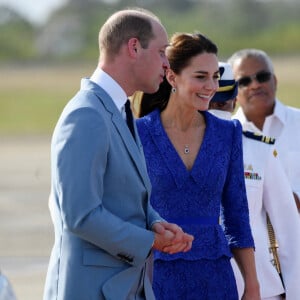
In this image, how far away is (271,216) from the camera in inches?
218

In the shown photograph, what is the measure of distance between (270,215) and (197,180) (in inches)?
31.8

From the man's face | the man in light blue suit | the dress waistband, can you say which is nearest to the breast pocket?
the dress waistband

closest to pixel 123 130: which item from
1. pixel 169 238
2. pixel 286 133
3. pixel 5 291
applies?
pixel 169 238

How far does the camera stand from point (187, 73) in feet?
16.8

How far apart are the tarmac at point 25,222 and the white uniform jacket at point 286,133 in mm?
3195

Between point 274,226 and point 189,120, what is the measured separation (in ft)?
2.59

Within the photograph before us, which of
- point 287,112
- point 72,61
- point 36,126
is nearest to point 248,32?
point 72,61

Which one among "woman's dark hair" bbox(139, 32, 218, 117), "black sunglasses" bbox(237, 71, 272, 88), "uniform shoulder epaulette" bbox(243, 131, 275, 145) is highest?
"black sunglasses" bbox(237, 71, 272, 88)

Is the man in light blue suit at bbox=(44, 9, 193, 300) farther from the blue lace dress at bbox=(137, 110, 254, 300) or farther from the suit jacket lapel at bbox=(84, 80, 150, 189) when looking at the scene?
the blue lace dress at bbox=(137, 110, 254, 300)

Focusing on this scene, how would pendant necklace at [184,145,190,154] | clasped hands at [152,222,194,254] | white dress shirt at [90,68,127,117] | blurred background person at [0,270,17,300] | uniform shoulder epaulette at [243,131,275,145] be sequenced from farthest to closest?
uniform shoulder epaulette at [243,131,275,145] → pendant necklace at [184,145,190,154] → blurred background person at [0,270,17,300] → white dress shirt at [90,68,127,117] → clasped hands at [152,222,194,254]

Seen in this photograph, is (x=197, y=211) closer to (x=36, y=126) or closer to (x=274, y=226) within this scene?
(x=274, y=226)

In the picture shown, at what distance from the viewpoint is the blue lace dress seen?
190 inches

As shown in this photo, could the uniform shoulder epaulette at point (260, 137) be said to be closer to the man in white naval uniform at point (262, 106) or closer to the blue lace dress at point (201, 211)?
the blue lace dress at point (201, 211)

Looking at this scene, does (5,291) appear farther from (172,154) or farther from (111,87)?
(111,87)
